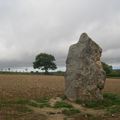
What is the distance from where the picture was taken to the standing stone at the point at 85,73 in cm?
2319

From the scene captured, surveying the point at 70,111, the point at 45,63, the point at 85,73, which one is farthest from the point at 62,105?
the point at 45,63

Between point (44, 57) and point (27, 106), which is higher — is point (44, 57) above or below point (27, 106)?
above

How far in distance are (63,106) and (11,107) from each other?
3205mm

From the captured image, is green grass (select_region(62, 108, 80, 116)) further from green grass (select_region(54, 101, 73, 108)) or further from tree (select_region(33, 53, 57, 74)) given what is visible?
tree (select_region(33, 53, 57, 74))

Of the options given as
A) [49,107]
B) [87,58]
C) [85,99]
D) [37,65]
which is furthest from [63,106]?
[37,65]

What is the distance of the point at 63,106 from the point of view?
832 inches

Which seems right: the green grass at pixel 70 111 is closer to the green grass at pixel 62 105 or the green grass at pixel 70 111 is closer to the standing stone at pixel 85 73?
the green grass at pixel 62 105

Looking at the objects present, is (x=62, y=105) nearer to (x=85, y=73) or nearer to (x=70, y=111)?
(x=70, y=111)

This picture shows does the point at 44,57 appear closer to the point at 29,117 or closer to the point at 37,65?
the point at 37,65

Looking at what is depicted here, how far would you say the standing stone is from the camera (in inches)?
913

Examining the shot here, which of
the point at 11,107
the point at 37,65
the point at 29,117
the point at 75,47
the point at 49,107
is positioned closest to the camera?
the point at 29,117

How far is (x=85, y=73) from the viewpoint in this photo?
23.3m

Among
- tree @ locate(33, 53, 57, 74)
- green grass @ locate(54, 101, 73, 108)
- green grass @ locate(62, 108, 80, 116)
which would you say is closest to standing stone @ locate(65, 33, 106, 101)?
green grass @ locate(54, 101, 73, 108)

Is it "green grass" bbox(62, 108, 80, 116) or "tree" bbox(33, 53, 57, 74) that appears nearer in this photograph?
"green grass" bbox(62, 108, 80, 116)
